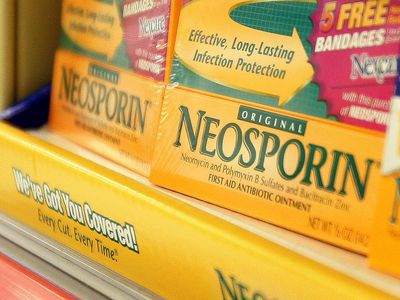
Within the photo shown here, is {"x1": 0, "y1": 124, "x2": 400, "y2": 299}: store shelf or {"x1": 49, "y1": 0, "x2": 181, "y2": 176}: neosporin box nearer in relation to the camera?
{"x1": 0, "y1": 124, "x2": 400, "y2": 299}: store shelf

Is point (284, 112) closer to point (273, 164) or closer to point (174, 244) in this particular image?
point (273, 164)

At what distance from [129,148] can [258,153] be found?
0.31 meters

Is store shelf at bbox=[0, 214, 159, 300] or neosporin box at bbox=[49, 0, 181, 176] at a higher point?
neosporin box at bbox=[49, 0, 181, 176]

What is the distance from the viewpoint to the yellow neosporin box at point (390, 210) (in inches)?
29.6

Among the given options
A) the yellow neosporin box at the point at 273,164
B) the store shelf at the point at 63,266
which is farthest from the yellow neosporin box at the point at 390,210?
the store shelf at the point at 63,266

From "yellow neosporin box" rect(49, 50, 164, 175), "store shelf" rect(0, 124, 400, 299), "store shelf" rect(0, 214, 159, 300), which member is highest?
"yellow neosporin box" rect(49, 50, 164, 175)

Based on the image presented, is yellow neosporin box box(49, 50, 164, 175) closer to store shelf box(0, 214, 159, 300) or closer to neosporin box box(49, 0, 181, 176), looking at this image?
neosporin box box(49, 0, 181, 176)

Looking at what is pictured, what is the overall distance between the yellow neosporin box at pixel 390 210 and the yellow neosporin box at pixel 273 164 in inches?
0.5

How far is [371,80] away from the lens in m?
0.81

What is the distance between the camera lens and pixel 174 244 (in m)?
0.90

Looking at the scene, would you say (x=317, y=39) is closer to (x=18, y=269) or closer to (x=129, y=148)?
(x=129, y=148)

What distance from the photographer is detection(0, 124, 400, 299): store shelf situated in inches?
30.3

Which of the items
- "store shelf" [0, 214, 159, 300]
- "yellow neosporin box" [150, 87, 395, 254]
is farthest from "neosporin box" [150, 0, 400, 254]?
"store shelf" [0, 214, 159, 300]

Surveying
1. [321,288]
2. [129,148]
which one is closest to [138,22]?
[129,148]
